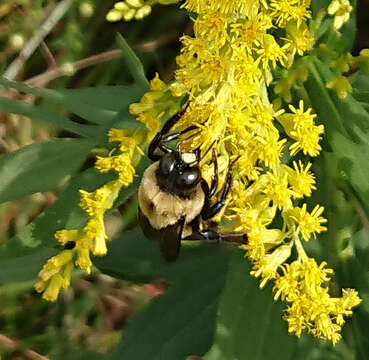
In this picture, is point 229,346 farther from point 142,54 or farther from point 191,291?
point 142,54

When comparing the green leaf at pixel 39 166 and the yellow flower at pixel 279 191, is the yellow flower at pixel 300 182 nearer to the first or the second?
the yellow flower at pixel 279 191

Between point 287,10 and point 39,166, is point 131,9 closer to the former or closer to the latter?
point 287,10

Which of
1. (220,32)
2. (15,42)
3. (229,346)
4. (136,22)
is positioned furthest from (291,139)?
(136,22)

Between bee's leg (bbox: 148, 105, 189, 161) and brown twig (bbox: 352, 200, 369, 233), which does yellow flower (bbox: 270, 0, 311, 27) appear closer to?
bee's leg (bbox: 148, 105, 189, 161)

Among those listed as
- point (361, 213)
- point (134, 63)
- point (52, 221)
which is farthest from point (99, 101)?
point (361, 213)

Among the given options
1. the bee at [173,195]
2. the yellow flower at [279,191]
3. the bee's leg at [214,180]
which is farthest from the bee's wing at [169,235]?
the yellow flower at [279,191]

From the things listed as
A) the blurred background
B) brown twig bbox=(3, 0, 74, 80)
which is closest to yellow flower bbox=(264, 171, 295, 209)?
the blurred background
